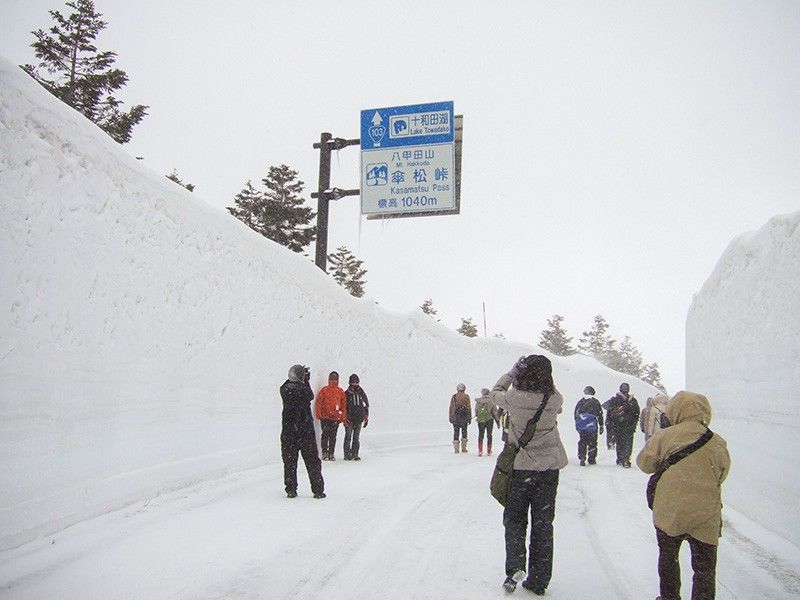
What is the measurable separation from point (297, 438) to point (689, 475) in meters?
4.77

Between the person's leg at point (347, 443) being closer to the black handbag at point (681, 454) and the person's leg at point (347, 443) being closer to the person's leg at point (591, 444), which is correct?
the person's leg at point (591, 444)

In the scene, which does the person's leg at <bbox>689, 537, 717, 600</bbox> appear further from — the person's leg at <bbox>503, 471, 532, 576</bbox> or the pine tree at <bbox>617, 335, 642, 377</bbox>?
the pine tree at <bbox>617, 335, 642, 377</bbox>

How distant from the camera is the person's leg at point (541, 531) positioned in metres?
4.17

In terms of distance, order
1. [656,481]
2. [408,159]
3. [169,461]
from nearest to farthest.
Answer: [656,481] < [169,461] < [408,159]

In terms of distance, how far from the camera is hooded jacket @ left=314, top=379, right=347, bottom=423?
431 inches

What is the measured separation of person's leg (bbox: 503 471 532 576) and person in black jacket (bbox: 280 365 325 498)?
10.8 feet

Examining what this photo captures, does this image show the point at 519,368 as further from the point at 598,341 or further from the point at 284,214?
the point at 598,341

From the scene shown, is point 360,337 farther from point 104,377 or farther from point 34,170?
point 34,170

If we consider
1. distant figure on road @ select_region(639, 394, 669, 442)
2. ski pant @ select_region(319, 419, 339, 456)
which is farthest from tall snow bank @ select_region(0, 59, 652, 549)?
distant figure on road @ select_region(639, 394, 669, 442)

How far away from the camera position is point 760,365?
6688 mm

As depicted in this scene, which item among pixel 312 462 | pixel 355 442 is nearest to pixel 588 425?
pixel 355 442

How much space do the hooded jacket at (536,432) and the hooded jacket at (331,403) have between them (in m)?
6.78

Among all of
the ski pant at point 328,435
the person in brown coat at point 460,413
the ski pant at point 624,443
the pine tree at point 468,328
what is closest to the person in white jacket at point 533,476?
the ski pant at point 328,435

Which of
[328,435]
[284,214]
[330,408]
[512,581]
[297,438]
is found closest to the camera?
[512,581]
